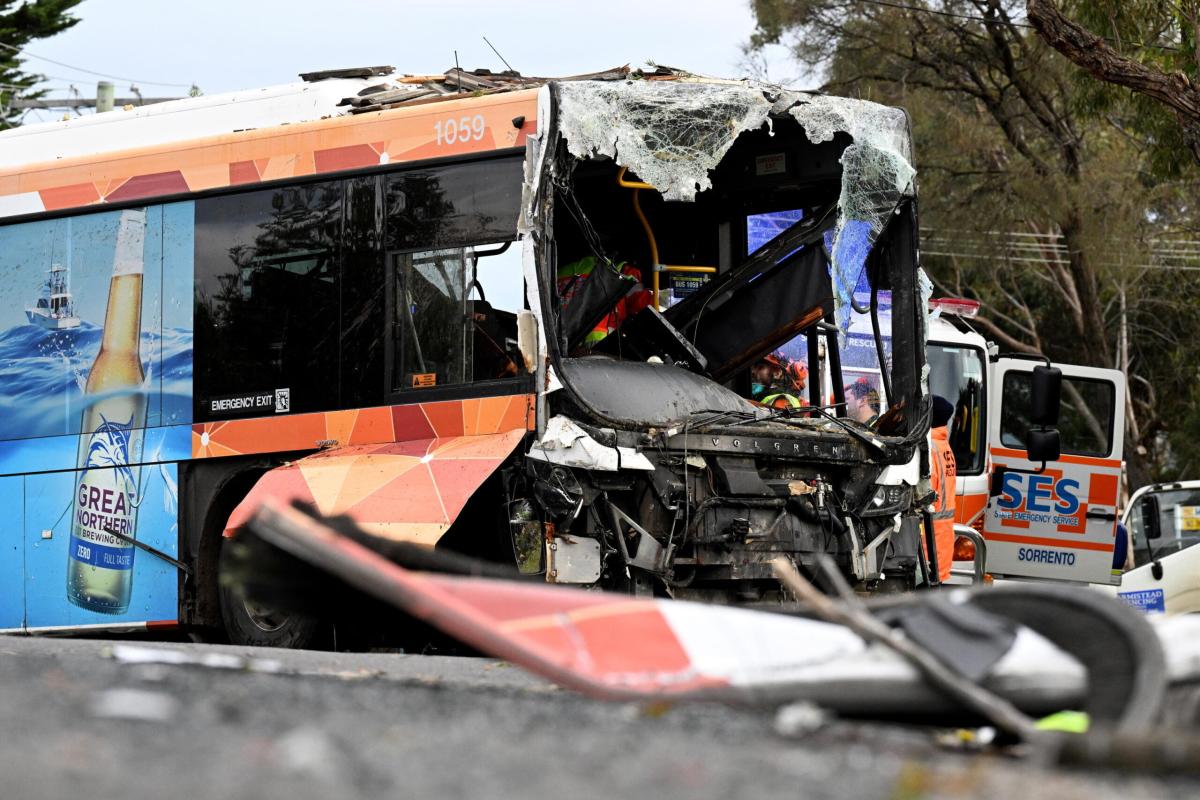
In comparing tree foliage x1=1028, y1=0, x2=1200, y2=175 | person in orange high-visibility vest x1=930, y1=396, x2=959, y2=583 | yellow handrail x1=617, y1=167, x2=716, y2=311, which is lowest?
person in orange high-visibility vest x1=930, y1=396, x2=959, y2=583

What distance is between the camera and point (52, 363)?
33.1 ft

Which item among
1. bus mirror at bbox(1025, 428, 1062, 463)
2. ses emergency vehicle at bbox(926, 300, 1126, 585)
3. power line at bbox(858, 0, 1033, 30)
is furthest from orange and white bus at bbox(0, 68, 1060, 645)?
power line at bbox(858, 0, 1033, 30)

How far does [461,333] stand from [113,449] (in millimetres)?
2403

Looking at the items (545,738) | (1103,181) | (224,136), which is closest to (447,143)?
(224,136)

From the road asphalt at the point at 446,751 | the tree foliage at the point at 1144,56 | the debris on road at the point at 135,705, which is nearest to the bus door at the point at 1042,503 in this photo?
the tree foliage at the point at 1144,56

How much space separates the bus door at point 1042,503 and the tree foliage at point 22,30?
20.9m

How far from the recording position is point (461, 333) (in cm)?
862

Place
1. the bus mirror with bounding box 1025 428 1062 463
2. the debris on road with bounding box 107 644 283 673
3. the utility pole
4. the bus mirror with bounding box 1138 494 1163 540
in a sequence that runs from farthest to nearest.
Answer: the utility pole, the bus mirror with bounding box 1138 494 1163 540, the bus mirror with bounding box 1025 428 1062 463, the debris on road with bounding box 107 644 283 673

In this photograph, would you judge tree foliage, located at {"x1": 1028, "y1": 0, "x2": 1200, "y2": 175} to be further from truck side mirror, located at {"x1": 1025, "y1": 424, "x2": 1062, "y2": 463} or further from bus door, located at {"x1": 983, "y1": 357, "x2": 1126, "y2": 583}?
bus door, located at {"x1": 983, "y1": 357, "x2": 1126, "y2": 583}

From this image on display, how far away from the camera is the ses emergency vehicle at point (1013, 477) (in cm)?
1416

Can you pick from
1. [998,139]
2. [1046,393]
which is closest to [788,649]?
[1046,393]

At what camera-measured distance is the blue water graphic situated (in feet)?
31.4

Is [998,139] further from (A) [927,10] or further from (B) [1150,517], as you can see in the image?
(B) [1150,517]

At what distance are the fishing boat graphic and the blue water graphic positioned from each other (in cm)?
5
